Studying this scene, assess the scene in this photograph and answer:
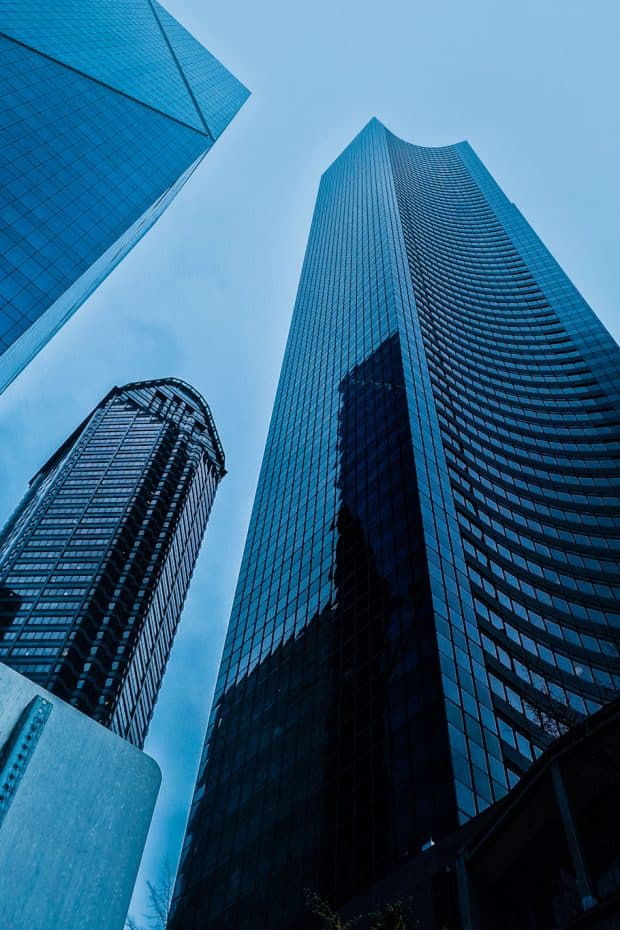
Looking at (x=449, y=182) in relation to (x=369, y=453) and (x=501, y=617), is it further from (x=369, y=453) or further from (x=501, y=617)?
(x=501, y=617)

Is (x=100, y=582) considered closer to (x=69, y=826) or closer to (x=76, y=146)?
(x=76, y=146)

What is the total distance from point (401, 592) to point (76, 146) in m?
75.9

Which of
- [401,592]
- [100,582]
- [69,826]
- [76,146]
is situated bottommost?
[69,826]

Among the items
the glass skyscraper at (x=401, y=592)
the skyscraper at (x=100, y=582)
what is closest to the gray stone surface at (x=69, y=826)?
the glass skyscraper at (x=401, y=592)

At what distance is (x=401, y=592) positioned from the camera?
1966 inches

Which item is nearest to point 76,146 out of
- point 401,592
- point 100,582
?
point 401,592

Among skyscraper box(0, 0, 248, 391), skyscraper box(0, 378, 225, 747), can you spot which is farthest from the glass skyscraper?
skyscraper box(0, 378, 225, 747)

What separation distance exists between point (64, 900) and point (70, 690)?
131m

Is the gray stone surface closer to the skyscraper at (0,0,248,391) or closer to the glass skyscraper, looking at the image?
Answer: the glass skyscraper

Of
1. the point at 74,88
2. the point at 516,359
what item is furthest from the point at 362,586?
the point at 74,88

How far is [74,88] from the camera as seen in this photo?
97438 mm

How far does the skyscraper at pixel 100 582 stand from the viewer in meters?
135

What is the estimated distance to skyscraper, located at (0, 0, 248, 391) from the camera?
71.4 meters

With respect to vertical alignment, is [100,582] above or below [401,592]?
above
